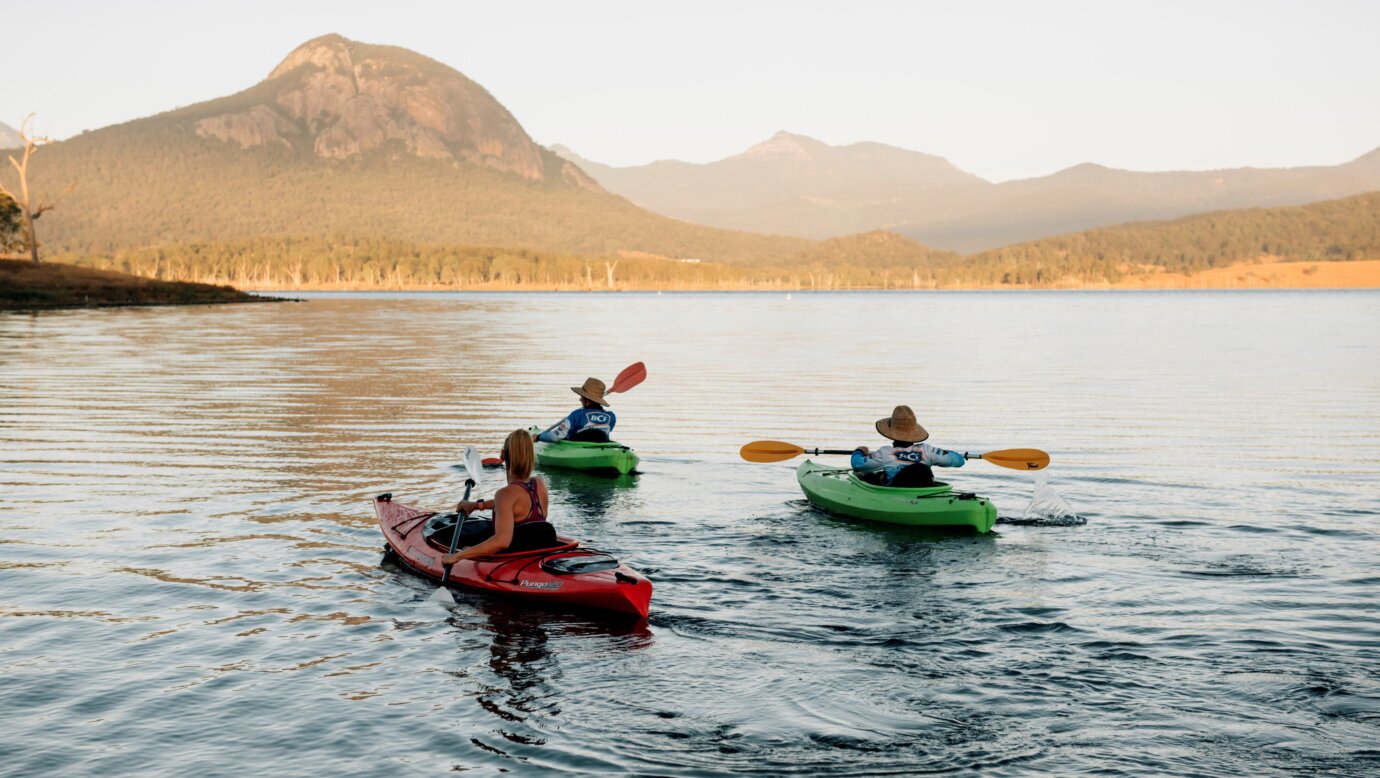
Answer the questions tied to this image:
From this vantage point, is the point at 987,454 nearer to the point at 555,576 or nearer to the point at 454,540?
the point at 555,576

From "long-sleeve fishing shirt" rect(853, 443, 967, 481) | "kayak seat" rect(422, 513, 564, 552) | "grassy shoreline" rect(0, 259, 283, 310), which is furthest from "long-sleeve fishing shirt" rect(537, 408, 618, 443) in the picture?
"grassy shoreline" rect(0, 259, 283, 310)

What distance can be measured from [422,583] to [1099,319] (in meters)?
105

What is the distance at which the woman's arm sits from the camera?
13.1 meters

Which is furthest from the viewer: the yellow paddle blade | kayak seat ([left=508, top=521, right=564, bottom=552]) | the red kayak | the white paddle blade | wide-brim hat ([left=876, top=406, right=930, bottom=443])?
the yellow paddle blade

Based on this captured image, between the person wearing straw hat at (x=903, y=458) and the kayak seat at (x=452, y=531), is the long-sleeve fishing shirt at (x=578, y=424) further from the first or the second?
the kayak seat at (x=452, y=531)

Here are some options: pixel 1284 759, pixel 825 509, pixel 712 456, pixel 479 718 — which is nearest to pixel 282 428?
pixel 712 456

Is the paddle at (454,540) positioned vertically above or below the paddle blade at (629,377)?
below

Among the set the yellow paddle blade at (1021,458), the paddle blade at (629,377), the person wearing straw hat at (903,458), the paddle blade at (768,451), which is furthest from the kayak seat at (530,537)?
the paddle blade at (629,377)

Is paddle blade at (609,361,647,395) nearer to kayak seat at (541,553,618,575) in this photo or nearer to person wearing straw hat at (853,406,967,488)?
person wearing straw hat at (853,406,967,488)

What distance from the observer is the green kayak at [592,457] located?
21688 mm

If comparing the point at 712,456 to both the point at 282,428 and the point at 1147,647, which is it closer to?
the point at 282,428

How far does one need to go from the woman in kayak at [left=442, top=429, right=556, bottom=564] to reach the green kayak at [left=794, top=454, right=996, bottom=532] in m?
5.79

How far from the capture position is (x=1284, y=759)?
29.0ft

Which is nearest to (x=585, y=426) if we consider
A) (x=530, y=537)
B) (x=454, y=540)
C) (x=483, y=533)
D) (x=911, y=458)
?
(x=911, y=458)
